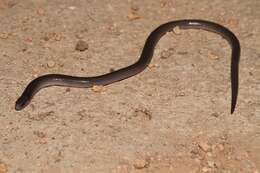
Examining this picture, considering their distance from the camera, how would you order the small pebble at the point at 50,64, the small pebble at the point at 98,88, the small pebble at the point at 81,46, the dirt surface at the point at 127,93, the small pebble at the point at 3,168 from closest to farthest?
the small pebble at the point at 3,168 < the dirt surface at the point at 127,93 < the small pebble at the point at 98,88 < the small pebble at the point at 50,64 < the small pebble at the point at 81,46

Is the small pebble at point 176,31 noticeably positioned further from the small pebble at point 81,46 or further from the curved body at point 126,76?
the small pebble at point 81,46

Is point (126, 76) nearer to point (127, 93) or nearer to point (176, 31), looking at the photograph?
point (127, 93)

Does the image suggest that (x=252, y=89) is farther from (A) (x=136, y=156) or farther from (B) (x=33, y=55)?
(B) (x=33, y=55)

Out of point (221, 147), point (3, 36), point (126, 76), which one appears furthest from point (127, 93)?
point (3, 36)

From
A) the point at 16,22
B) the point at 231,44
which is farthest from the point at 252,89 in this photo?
the point at 16,22

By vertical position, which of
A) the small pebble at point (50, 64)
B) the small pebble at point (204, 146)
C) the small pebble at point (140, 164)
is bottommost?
the small pebble at point (50, 64)

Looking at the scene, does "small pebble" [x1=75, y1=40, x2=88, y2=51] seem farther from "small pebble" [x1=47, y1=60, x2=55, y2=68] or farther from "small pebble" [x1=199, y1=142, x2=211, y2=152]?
"small pebble" [x1=199, y1=142, x2=211, y2=152]

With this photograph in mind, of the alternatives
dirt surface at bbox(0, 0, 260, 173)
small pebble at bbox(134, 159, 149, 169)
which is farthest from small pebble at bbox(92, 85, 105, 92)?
small pebble at bbox(134, 159, 149, 169)

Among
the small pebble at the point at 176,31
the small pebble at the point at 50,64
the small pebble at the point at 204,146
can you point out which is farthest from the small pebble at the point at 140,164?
the small pebble at the point at 176,31

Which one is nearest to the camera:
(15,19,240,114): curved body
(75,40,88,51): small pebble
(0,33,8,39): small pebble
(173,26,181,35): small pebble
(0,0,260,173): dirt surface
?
(0,0,260,173): dirt surface
